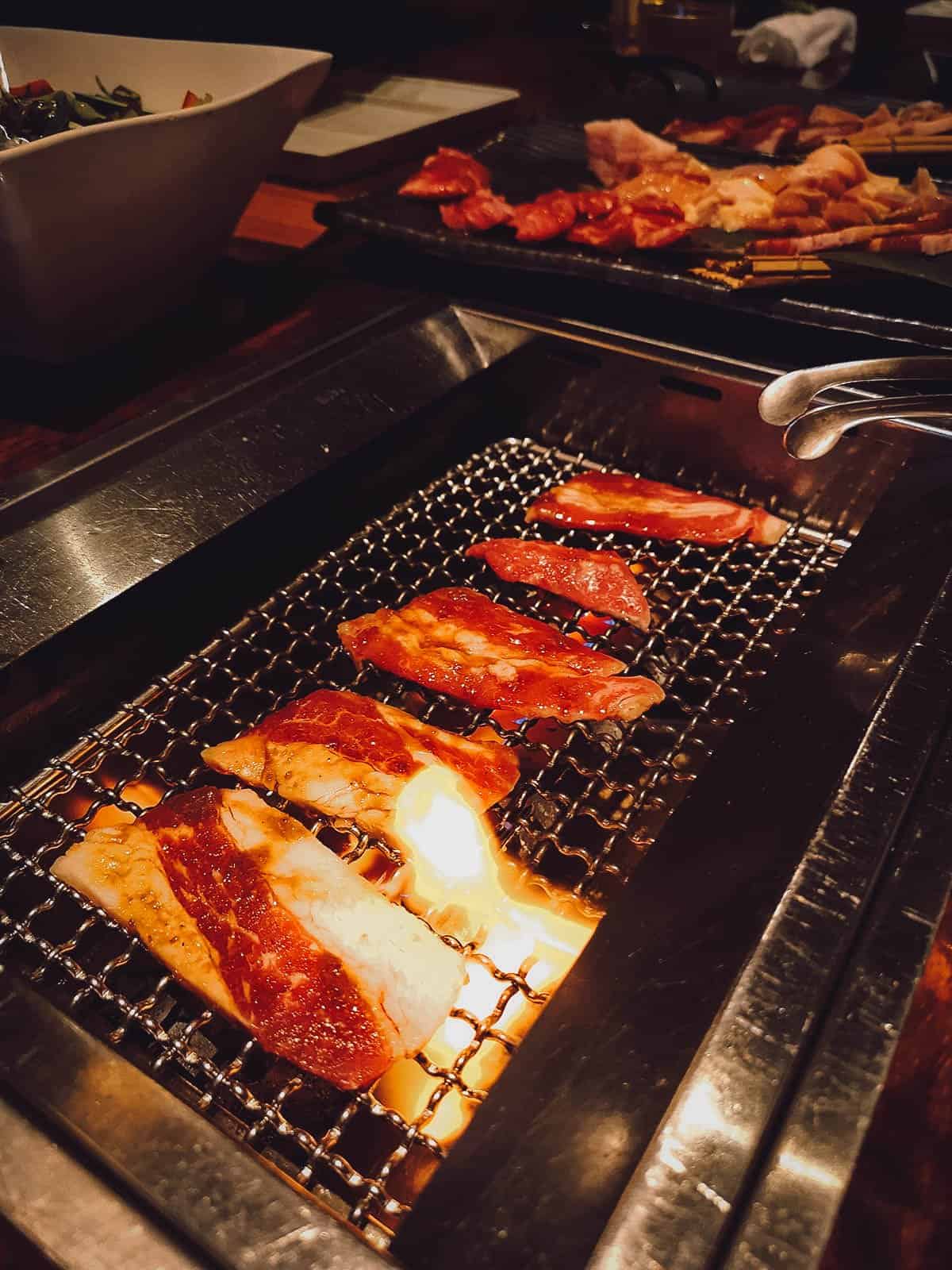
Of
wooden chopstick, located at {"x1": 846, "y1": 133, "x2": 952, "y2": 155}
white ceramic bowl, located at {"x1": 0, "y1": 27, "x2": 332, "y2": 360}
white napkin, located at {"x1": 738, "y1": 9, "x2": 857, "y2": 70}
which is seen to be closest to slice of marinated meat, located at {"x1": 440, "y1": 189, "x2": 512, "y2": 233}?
white ceramic bowl, located at {"x1": 0, "y1": 27, "x2": 332, "y2": 360}

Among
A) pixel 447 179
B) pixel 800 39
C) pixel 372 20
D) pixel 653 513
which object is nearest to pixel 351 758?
pixel 653 513

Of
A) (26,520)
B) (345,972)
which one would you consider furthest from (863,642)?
(26,520)

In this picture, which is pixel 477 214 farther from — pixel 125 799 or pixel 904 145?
pixel 125 799

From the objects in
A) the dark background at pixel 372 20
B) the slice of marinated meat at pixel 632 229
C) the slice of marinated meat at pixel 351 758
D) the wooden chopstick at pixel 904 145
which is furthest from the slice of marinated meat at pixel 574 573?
the dark background at pixel 372 20

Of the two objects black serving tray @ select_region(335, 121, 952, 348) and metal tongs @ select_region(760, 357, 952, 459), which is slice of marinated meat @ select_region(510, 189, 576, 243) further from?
metal tongs @ select_region(760, 357, 952, 459)

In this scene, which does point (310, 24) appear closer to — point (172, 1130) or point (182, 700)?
point (182, 700)

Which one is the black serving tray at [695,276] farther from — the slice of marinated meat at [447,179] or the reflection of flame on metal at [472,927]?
the reflection of flame on metal at [472,927]
